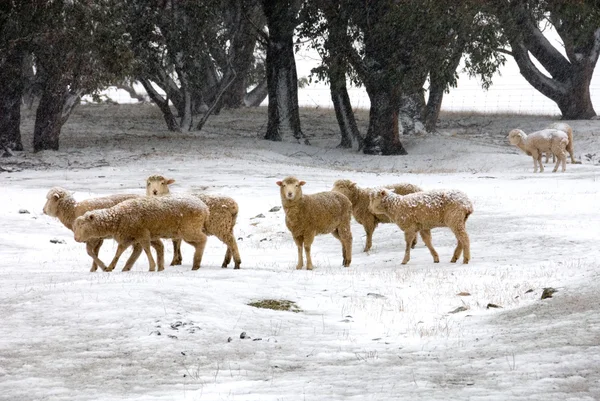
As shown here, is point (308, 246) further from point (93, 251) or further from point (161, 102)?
point (161, 102)

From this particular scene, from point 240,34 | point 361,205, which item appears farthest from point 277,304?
point 240,34

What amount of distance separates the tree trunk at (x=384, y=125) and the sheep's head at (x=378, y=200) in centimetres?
2140

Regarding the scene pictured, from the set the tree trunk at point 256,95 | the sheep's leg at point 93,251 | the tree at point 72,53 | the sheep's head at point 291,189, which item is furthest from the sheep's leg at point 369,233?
the tree trunk at point 256,95

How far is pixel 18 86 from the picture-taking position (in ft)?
111

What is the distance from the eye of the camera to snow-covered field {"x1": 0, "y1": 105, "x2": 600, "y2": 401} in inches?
307

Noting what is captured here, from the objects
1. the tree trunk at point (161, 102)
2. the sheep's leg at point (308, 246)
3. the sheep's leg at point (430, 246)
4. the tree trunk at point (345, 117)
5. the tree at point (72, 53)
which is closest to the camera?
the sheep's leg at point (308, 246)

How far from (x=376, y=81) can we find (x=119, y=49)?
9.18 meters

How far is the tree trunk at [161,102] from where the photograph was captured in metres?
37.6

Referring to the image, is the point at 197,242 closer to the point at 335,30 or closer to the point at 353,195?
the point at 353,195

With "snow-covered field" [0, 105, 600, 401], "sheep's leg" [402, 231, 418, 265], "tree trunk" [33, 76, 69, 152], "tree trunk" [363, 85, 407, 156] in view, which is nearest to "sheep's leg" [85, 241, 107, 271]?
"snow-covered field" [0, 105, 600, 401]

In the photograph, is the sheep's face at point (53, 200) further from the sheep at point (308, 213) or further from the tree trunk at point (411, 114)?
the tree trunk at point (411, 114)

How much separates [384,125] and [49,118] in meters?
11.8

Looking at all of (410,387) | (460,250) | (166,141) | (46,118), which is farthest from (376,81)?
(410,387)

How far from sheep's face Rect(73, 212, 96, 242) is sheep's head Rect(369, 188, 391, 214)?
442cm
